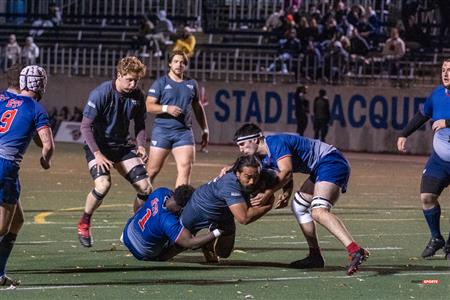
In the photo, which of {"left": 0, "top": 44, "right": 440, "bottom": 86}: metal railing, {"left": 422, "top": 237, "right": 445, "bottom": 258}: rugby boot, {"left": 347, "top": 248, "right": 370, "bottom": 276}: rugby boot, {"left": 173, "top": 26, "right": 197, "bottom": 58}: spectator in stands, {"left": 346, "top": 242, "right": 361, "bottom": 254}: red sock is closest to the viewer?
{"left": 347, "top": 248, "right": 370, "bottom": 276}: rugby boot

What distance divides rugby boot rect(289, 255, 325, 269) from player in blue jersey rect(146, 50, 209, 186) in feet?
13.5

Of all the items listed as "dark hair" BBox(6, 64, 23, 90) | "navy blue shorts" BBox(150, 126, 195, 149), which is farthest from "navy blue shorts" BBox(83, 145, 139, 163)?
"dark hair" BBox(6, 64, 23, 90)

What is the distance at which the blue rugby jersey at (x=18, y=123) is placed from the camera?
11117 millimetres

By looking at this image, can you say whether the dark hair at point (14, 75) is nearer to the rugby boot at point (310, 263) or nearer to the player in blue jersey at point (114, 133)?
the player in blue jersey at point (114, 133)

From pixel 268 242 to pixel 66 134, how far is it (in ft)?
77.8

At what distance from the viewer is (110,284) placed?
36.2 feet

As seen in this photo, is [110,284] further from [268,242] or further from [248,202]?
[268,242]

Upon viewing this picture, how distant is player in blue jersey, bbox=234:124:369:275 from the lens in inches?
461

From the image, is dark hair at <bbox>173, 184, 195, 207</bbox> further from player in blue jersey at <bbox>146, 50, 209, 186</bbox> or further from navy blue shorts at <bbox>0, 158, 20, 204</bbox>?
player in blue jersey at <bbox>146, 50, 209, 186</bbox>

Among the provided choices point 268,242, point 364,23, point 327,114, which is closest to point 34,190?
point 268,242

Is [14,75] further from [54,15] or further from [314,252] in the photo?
[54,15]

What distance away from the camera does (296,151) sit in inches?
477

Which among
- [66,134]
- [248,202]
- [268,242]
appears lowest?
[66,134]

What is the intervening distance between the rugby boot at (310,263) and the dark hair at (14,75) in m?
3.03
